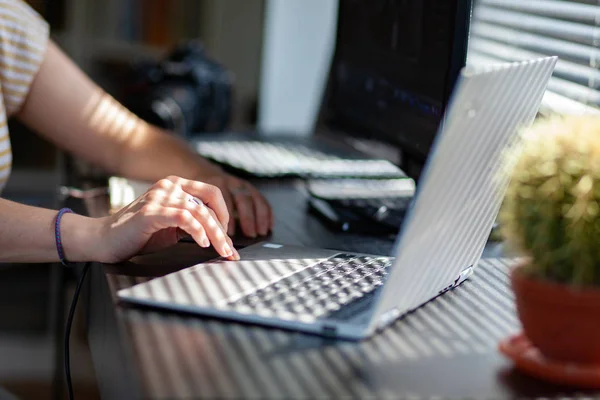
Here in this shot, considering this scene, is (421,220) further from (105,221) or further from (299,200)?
(299,200)

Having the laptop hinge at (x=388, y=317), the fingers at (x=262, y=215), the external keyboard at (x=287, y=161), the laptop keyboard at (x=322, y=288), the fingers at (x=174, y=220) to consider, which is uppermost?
the fingers at (x=174, y=220)

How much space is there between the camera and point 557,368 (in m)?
0.70

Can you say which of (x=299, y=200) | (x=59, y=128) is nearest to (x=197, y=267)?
(x=299, y=200)

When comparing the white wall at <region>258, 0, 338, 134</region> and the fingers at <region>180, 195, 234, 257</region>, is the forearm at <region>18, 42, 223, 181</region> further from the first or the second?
the white wall at <region>258, 0, 338, 134</region>

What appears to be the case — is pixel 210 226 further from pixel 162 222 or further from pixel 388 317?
pixel 388 317

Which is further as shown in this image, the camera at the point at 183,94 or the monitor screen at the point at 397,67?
the camera at the point at 183,94

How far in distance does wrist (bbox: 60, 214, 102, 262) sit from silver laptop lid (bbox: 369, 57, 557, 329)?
1.24 ft

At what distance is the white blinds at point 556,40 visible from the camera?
151 cm

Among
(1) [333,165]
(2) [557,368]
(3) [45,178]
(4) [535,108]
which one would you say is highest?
(4) [535,108]

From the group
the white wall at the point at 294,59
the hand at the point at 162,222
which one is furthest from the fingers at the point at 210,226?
the white wall at the point at 294,59

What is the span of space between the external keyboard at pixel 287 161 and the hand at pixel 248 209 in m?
0.32

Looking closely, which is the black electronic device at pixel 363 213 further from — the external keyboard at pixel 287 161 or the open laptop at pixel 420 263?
the open laptop at pixel 420 263

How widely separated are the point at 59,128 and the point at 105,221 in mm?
522

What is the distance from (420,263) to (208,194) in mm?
338
